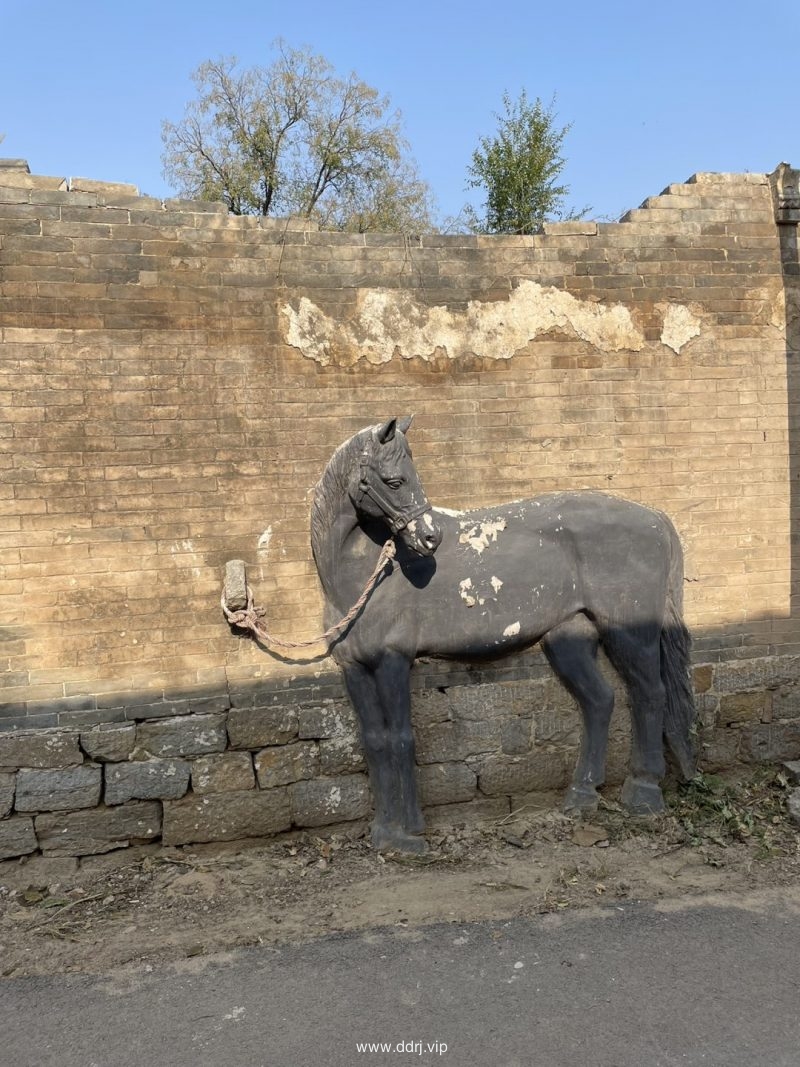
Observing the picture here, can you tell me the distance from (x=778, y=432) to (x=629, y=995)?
3.84 metres

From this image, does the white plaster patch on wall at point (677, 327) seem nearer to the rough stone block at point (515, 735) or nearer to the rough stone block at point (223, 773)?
the rough stone block at point (515, 735)

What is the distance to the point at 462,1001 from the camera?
3.54 meters

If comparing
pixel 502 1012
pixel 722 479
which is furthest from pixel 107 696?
pixel 722 479

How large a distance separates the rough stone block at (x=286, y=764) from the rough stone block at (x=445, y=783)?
2.37 ft

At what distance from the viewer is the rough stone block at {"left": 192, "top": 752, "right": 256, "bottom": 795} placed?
15.7 ft

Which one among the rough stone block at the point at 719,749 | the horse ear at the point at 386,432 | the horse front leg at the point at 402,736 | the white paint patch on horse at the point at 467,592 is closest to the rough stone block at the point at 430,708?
the horse front leg at the point at 402,736

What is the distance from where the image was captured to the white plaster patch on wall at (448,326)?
4.90 meters

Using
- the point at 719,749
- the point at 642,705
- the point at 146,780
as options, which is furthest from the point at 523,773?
the point at 146,780

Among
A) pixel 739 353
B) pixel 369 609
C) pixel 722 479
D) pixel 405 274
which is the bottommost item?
pixel 369 609

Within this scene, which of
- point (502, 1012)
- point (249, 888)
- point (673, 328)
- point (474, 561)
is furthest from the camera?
point (673, 328)

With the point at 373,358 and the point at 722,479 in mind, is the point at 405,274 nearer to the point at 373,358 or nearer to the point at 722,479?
the point at 373,358

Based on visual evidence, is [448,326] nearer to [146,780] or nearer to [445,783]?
[445,783]

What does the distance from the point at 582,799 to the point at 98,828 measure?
3.14 metres

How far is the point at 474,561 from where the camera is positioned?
16.1ft
